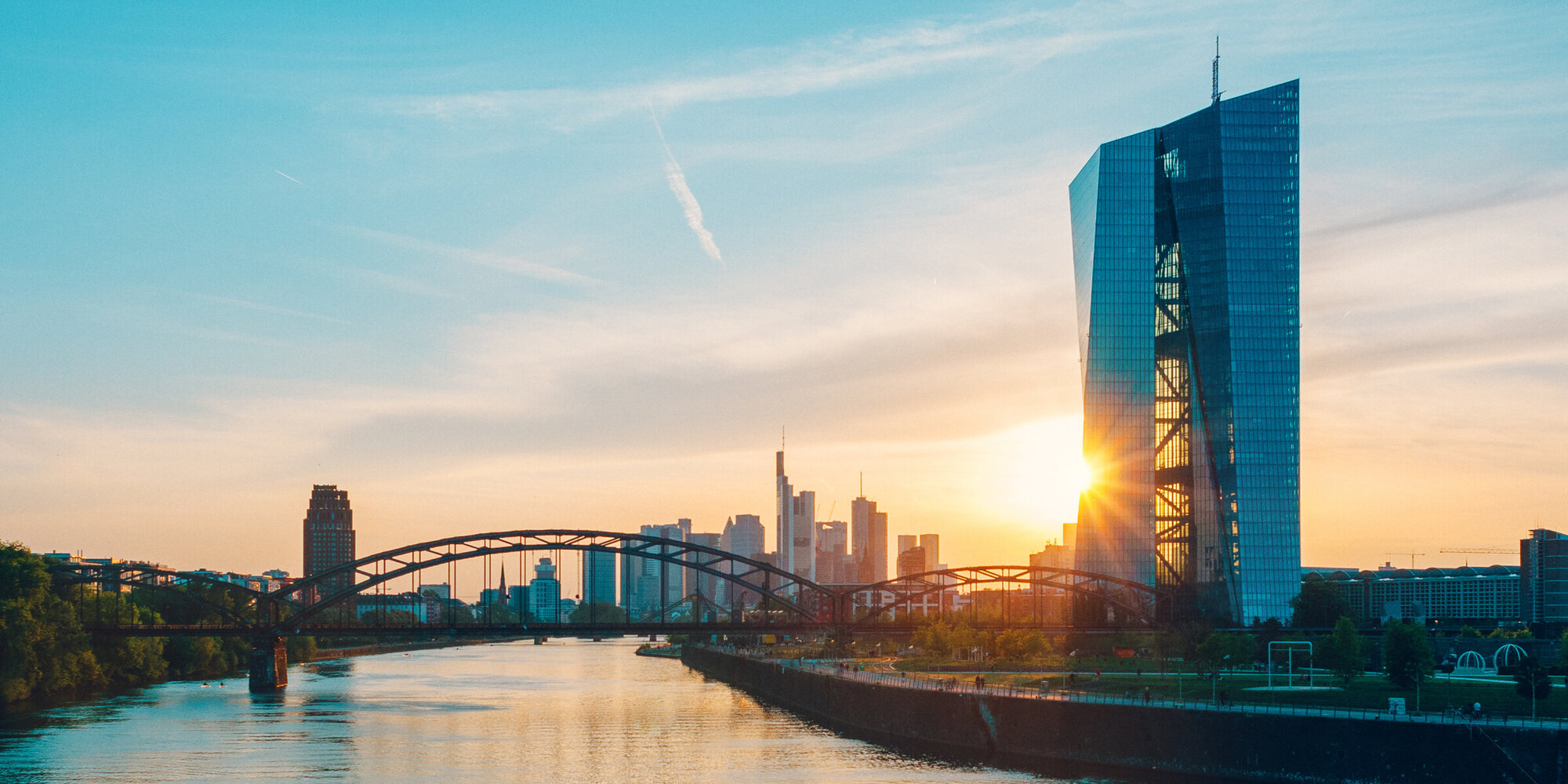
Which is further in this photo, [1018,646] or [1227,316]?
[1227,316]

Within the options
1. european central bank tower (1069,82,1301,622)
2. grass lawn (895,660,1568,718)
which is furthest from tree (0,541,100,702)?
european central bank tower (1069,82,1301,622)

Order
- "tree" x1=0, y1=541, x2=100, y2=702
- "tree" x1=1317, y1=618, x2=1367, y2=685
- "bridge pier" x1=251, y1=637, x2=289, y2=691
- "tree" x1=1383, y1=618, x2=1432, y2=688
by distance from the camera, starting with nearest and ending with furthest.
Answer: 1. "tree" x1=1383, y1=618, x2=1432, y2=688
2. "tree" x1=1317, y1=618, x2=1367, y2=685
3. "tree" x1=0, y1=541, x2=100, y2=702
4. "bridge pier" x1=251, y1=637, x2=289, y2=691

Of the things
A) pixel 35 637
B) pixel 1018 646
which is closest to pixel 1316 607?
pixel 1018 646

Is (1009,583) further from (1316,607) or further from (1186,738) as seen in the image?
(1186,738)

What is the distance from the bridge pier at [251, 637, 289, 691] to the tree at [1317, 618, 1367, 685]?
9966 centimetres

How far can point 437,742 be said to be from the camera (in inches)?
3784

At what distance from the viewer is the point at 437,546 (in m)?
162

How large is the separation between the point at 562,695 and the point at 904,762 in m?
69.0

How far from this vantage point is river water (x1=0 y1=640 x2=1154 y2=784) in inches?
3088

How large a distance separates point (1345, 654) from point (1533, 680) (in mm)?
21750

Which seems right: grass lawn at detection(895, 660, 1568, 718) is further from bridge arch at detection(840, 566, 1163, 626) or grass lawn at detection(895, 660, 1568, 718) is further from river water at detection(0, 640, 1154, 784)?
bridge arch at detection(840, 566, 1163, 626)

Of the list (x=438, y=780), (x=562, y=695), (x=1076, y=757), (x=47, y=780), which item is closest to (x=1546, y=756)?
(x=1076, y=757)

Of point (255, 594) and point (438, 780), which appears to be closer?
point (438, 780)

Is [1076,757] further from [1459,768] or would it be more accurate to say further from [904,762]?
[1459,768]
